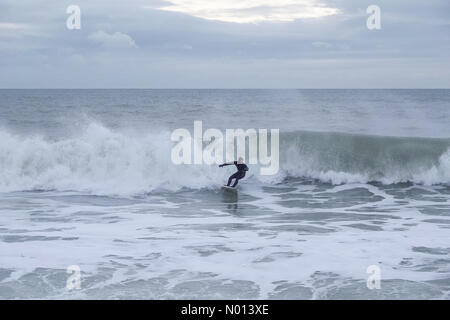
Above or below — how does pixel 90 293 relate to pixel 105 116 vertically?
below

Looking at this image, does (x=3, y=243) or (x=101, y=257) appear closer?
(x=101, y=257)

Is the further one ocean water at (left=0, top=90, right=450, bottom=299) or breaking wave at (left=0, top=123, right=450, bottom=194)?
breaking wave at (left=0, top=123, right=450, bottom=194)

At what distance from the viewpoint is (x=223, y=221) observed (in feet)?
46.6

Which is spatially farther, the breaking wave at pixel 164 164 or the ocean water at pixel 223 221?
the breaking wave at pixel 164 164

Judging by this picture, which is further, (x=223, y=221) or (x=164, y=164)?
(x=164, y=164)

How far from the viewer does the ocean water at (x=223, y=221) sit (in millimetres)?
9297

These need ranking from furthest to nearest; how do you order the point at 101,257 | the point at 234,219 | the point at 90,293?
the point at 234,219 < the point at 101,257 < the point at 90,293

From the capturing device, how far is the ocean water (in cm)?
930

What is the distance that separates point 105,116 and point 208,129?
59.6 ft

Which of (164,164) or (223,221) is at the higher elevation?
(164,164)
